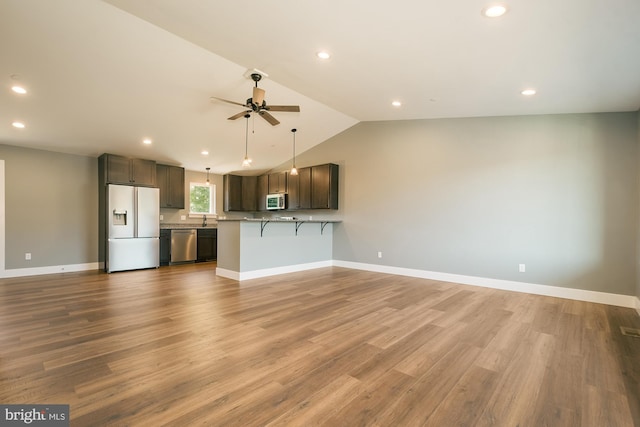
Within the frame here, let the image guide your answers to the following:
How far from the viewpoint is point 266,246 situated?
5.39 meters

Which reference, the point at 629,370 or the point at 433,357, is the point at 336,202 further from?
the point at 629,370

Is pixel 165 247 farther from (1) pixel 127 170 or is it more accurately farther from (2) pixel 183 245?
(1) pixel 127 170

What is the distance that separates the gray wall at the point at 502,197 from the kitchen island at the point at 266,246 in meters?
0.85

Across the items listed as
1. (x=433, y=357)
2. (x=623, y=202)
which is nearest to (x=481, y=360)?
(x=433, y=357)

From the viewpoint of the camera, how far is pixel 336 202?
21.6 ft

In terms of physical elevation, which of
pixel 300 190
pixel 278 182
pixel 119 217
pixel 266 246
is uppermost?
pixel 278 182

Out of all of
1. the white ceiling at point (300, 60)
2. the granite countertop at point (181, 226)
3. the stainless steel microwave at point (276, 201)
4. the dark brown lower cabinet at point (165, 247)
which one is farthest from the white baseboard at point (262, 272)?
the white ceiling at point (300, 60)

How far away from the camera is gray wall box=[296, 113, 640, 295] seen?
384cm

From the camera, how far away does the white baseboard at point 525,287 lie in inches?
149

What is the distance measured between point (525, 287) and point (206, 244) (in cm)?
677

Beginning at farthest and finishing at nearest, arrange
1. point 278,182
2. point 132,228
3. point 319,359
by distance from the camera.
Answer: point 278,182 < point 132,228 < point 319,359

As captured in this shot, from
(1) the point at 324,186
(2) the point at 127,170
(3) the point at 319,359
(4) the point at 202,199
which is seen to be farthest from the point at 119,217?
(3) the point at 319,359

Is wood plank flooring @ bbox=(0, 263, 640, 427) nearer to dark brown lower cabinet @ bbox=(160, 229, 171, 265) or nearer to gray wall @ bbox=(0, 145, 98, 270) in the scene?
gray wall @ bbox=(0, 145, 98, 270)

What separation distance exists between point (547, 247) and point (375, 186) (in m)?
2.96
